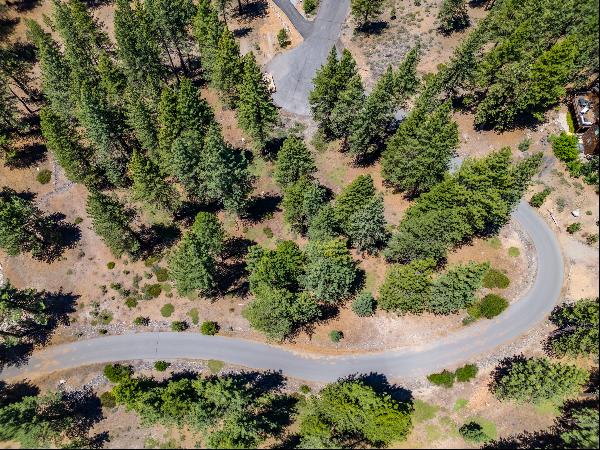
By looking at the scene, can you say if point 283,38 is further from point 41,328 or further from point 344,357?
point 41,328

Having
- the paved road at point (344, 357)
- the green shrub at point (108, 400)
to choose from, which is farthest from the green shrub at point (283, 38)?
the green shrub at point (108, 400)

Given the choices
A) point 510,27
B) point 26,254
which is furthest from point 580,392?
point 26,254

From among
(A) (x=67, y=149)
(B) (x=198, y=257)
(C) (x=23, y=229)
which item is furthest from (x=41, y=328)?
(B) (x=198, y=257)

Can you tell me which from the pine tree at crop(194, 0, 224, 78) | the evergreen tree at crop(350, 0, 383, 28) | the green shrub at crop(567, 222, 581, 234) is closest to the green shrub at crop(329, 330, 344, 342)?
the green shrub at crop(567, 222, 581, 234)

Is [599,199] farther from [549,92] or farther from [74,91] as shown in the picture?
[74,91]

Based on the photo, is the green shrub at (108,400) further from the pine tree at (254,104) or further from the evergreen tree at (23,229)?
the pine tree at (254,104)

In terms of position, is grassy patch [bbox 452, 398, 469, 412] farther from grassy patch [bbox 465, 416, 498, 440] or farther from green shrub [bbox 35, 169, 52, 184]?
green shrub [bbox 35, 169, 52, 184]
